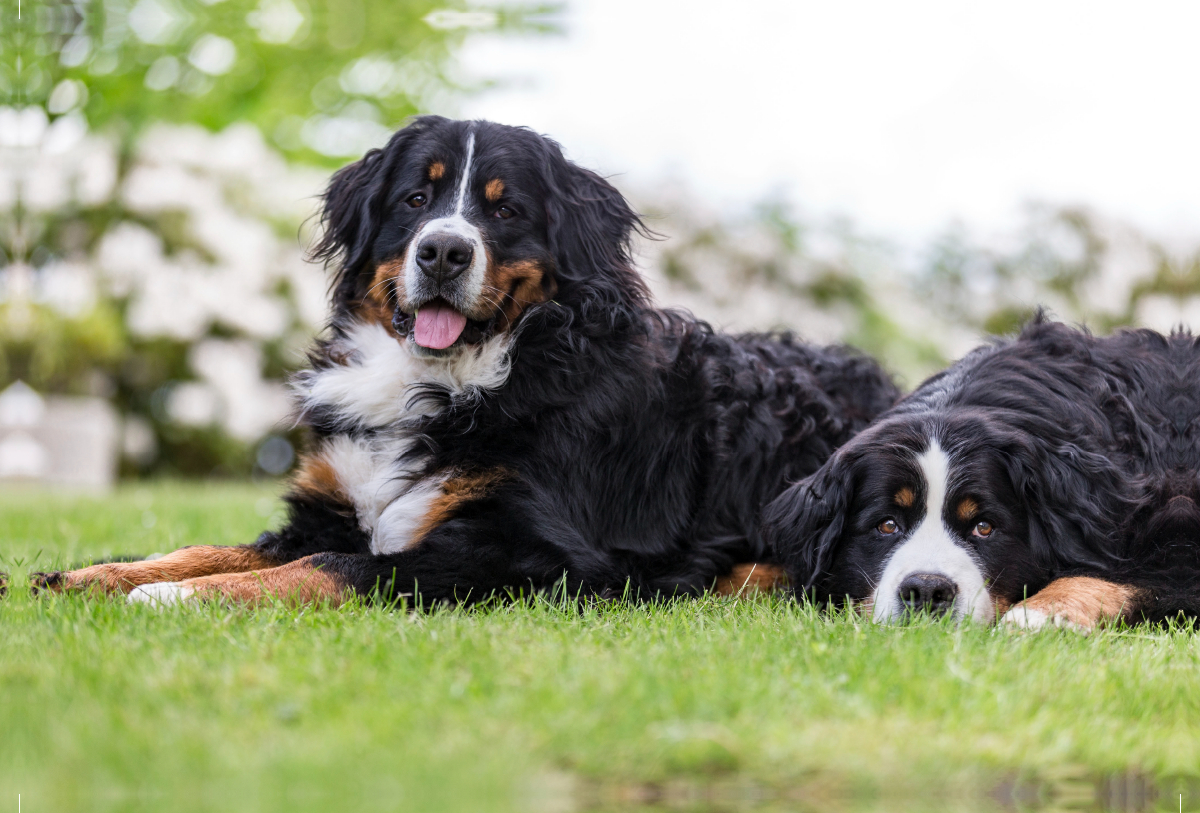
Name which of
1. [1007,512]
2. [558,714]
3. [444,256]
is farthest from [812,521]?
[558,714]

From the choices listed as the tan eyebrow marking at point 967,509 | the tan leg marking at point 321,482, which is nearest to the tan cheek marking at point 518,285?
the tan leg marking at point 321,482

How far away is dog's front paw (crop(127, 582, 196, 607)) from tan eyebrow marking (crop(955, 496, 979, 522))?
8.33ft

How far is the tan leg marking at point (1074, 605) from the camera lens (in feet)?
11.5

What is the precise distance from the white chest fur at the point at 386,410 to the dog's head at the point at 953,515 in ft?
4.54

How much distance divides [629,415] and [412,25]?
496 inches

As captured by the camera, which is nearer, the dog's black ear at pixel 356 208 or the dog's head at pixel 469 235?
the dog's head at pixel 469 235

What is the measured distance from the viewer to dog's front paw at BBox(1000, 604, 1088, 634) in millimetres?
3436

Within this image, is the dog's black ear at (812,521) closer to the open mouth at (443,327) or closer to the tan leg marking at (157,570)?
the open mouth at (443,327)

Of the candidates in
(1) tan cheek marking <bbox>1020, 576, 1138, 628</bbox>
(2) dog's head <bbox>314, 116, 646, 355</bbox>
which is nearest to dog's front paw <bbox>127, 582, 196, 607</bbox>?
(2) dog's head <bbox>314, 116, 646, 355</bbox>

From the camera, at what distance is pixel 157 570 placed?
383 cm

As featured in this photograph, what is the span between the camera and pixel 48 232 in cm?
1232

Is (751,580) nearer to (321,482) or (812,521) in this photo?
(812,521)

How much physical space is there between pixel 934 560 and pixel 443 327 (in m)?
1.96

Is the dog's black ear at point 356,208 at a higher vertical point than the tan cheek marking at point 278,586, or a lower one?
higher
